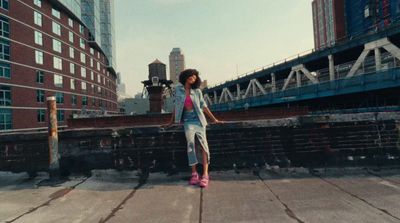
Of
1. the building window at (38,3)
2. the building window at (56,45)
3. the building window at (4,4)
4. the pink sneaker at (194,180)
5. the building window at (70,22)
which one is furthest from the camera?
the building window at (70,22)

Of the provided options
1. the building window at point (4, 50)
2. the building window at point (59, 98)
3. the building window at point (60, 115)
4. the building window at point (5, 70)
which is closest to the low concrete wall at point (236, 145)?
the building window at point (5, 70)

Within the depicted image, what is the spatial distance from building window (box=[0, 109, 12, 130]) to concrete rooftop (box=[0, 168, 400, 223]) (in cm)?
3340

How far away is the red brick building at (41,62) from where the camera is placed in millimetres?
35250

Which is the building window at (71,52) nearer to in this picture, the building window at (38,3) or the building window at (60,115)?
the building window at (38,3)

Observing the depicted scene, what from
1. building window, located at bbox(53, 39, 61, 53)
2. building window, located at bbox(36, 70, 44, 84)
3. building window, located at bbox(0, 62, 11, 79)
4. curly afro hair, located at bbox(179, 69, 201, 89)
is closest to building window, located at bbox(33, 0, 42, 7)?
building window, located at bbox(53, 39, 61, 53)

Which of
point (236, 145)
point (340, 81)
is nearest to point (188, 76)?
point (236, 145)

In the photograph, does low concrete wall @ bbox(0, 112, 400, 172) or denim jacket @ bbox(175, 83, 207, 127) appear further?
low concrete wall @ bbox(0, 112, 400, 172)

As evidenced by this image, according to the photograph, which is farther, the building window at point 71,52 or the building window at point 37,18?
the building window at point 71,52

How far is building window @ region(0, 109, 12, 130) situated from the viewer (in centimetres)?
3341

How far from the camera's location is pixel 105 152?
5875 mm

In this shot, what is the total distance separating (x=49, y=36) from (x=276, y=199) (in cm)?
4942

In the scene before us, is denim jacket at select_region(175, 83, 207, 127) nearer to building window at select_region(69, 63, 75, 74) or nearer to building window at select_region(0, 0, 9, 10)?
building window at select_region(0, 0, 9, 10)

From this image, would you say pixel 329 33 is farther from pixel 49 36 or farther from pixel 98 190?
pixel 98 190

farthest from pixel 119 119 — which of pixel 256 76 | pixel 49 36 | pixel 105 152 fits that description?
pixel 256 76
